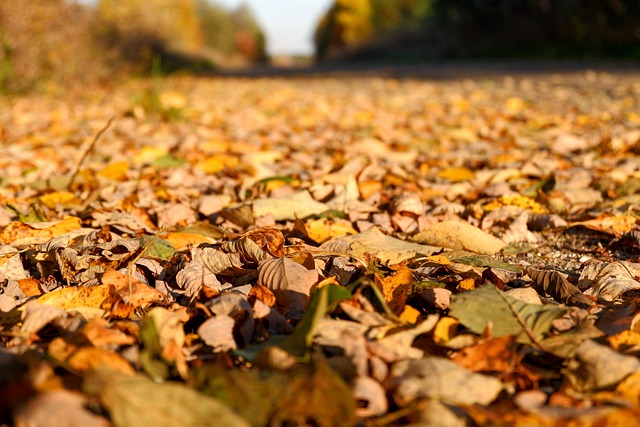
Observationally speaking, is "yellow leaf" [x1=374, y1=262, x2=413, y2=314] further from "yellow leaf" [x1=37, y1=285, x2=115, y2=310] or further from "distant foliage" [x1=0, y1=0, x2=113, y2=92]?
"distant foliage" [x1=0, y1=0, x2=113, y2=92]

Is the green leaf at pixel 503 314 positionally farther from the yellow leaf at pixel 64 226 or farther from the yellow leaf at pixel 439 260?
the yellow leaf at pixel 64 226

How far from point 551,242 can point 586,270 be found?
361 millimetres

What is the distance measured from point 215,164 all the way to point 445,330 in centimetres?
176

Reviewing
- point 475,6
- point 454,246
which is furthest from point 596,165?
point 475,6

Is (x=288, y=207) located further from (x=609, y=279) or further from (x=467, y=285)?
(x=609, y=279)

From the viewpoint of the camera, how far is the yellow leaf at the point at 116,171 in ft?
8.38

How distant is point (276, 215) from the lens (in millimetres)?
1907

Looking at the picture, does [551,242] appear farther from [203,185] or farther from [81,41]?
[81,41]

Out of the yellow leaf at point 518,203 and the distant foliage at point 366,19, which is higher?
the distant foliage at point 366,19

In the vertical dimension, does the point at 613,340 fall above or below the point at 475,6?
below

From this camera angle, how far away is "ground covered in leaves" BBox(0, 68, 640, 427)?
2.81 feet

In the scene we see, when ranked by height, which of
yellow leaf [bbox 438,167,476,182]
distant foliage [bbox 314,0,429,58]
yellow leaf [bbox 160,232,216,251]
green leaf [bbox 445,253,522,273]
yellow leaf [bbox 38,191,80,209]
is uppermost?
distant foliage [bbox 314,0,429,58]

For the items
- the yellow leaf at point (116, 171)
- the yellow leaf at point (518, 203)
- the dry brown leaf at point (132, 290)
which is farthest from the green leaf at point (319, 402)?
the yellow leaf at point (116, 171)

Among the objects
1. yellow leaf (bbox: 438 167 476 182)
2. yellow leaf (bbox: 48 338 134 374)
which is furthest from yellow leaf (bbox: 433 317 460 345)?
yellow leaf (bbox: 438 167 476 182)
